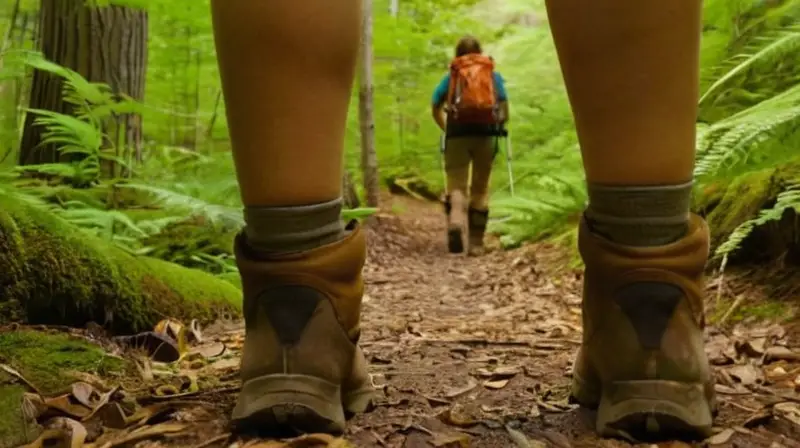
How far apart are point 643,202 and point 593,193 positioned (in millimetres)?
88

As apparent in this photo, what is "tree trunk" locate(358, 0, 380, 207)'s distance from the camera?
23.6 ft

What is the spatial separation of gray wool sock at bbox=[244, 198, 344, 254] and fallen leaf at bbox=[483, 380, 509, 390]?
53cm

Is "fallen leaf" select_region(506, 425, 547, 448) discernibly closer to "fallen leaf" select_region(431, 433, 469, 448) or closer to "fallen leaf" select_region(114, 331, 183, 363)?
"fallen leaf" select_region(431, 433, 469, 448)

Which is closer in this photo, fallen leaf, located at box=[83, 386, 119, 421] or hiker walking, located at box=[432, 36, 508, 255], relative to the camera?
fallen leaf, located at box=[83, 386, 119, 421]

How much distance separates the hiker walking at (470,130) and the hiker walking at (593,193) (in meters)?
4.70

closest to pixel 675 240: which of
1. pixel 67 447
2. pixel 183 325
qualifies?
pixel 67 447

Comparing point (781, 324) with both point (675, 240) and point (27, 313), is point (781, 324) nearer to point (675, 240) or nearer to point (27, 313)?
point (675, 240)

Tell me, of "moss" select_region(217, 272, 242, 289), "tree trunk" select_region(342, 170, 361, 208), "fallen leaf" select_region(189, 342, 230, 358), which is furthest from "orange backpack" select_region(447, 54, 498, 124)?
"fallen leaf" select_region(189, 342, 230, 358)

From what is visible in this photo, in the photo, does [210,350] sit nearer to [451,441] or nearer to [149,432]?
[149,432]

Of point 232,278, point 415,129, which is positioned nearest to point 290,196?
point 232,278

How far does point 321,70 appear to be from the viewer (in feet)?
3.48

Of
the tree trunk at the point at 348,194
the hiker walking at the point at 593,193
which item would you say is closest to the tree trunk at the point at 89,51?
the tree trunk at the point at 348,194

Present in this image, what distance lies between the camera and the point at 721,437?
1.02 m

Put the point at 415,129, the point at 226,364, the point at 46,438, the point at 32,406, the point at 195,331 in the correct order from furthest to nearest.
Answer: the point at 415,129
the point at 195,331
the point at 226,364
the point at 32,406
the point at 46,438
